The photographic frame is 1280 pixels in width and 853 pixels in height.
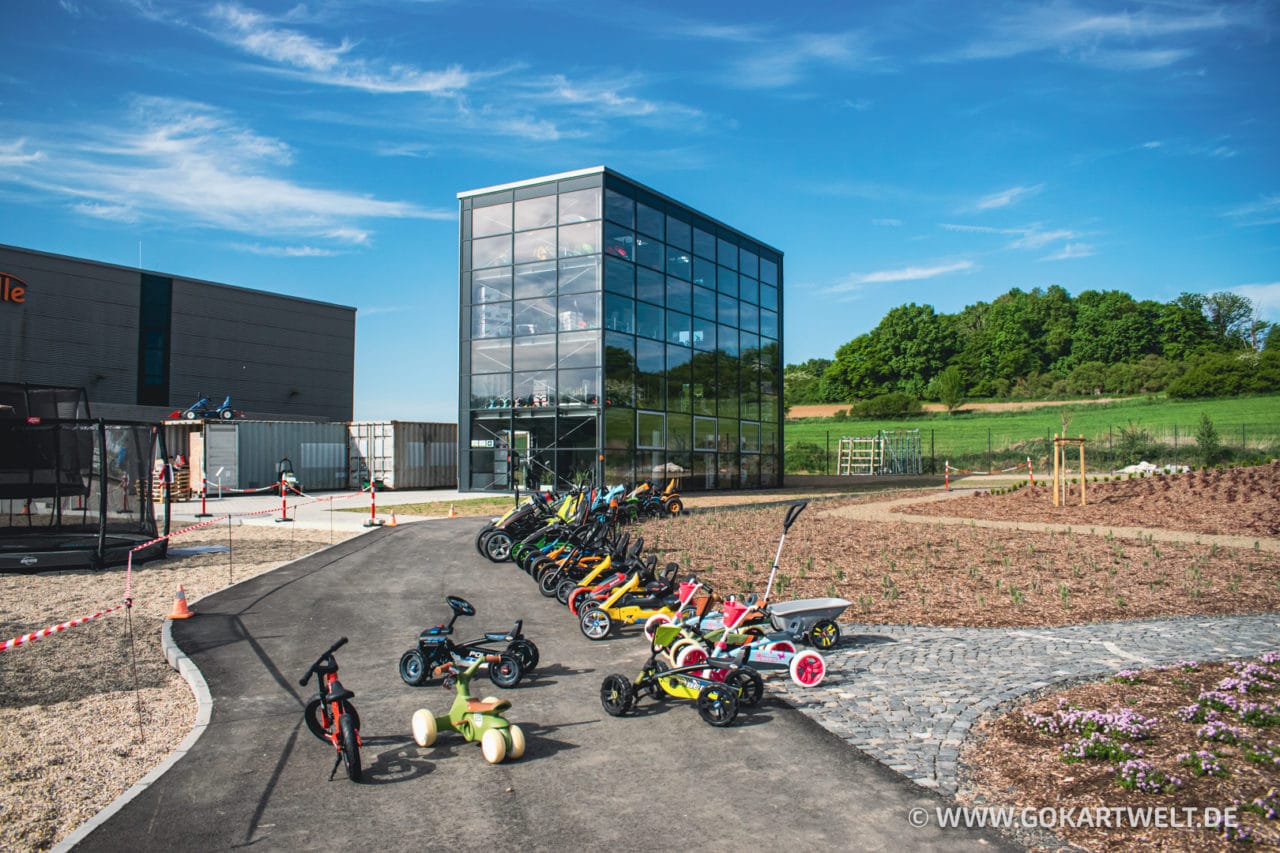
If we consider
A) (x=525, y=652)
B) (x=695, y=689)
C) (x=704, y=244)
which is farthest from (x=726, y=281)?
(x=695, y=689)

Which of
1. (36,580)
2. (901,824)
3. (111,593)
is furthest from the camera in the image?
(36,580)

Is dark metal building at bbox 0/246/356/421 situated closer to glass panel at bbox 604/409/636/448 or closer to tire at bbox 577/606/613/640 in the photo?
glass panel at bbox 604/409/636/448

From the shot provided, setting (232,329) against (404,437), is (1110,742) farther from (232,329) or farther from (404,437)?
(232,329)

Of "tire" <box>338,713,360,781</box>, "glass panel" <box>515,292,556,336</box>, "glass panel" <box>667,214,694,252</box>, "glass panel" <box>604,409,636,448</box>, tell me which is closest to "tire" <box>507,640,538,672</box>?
"tire" <box>338,713,360,781</box>

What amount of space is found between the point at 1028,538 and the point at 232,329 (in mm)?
44762

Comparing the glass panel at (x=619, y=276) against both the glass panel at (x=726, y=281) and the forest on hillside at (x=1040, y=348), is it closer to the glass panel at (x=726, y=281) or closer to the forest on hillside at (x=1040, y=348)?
the glass panel at (x=726, y=281)

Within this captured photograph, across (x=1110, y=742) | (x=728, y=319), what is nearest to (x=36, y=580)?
(x=1110, y=742)

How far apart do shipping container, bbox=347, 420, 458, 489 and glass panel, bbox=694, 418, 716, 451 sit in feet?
37.9

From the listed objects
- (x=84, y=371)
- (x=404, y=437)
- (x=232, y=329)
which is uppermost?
(x=232, y=329)

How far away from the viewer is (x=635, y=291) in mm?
31453

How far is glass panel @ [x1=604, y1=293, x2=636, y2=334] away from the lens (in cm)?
3008

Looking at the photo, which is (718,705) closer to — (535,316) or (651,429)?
(651,429)

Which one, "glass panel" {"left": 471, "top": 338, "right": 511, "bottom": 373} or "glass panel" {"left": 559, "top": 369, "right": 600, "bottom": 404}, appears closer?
"glass panel" {"left": 559, "top": 369, "right": 600, "bottom": 404}

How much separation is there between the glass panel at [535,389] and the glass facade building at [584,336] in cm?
4
